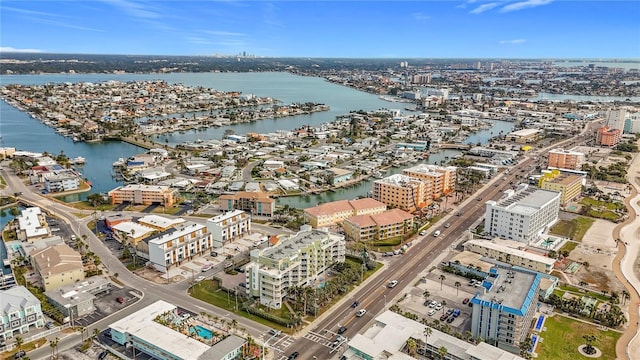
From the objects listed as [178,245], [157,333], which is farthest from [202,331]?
[178,245]

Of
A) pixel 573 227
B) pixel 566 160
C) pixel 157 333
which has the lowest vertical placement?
pixel 573 227

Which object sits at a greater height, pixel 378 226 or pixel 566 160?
pixel 566 160

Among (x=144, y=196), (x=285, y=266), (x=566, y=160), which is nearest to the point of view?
(x=285, y=266)

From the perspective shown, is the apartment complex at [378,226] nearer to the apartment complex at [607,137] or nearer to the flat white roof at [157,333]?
the flat white roof at [157,333]

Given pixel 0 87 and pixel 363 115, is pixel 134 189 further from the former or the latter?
pixel 0 87

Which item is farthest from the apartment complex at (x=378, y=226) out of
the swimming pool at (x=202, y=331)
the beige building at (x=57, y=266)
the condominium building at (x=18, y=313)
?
the condominium building at (x=18, y=313)

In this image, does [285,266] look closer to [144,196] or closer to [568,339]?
[568,339]

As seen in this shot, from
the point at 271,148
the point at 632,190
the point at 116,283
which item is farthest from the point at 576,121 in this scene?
the point at 116,283

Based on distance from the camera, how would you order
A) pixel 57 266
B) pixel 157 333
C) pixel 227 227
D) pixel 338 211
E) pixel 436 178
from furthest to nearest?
1. pixel 436 178
2. pixel 338 211
3. pixel 227 227
4. pixel 57 266
5. pixel 157 333
